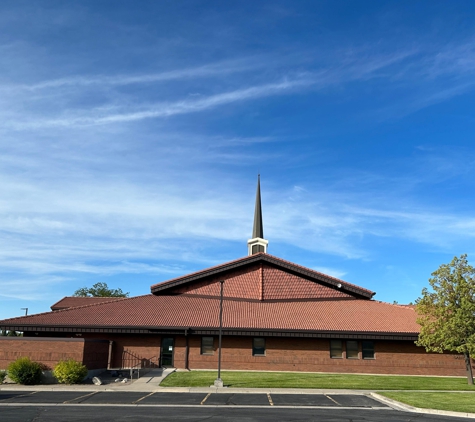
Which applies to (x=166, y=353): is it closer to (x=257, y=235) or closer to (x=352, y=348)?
(x=352, y=348)

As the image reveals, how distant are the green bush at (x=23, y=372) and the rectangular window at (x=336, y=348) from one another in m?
19.7

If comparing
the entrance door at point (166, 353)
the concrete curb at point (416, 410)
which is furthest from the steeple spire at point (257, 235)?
the concrete curb at point (416, 410)

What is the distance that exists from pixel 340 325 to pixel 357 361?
2770 mm

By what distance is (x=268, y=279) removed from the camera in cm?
4059

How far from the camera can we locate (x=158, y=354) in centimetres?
3412

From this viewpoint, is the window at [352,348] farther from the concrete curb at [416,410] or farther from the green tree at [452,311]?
the concrete curb at [416,410]

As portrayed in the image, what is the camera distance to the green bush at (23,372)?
26.1 m

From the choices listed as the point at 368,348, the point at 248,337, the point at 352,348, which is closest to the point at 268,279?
the point at 248,337

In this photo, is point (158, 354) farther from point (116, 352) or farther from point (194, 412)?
point (194, 412)

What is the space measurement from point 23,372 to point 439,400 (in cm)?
2111

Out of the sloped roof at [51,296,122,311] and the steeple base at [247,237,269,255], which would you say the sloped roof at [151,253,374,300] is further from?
the sloped roof at [51,296,122,311]

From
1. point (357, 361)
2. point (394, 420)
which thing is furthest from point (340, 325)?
point (394, 420)

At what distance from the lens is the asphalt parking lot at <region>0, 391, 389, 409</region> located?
66.0 ft

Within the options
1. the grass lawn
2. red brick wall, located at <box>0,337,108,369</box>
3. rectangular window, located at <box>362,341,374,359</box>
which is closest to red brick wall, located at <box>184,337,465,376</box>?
rectangular window, located at <box>362,341,374,359</box>
